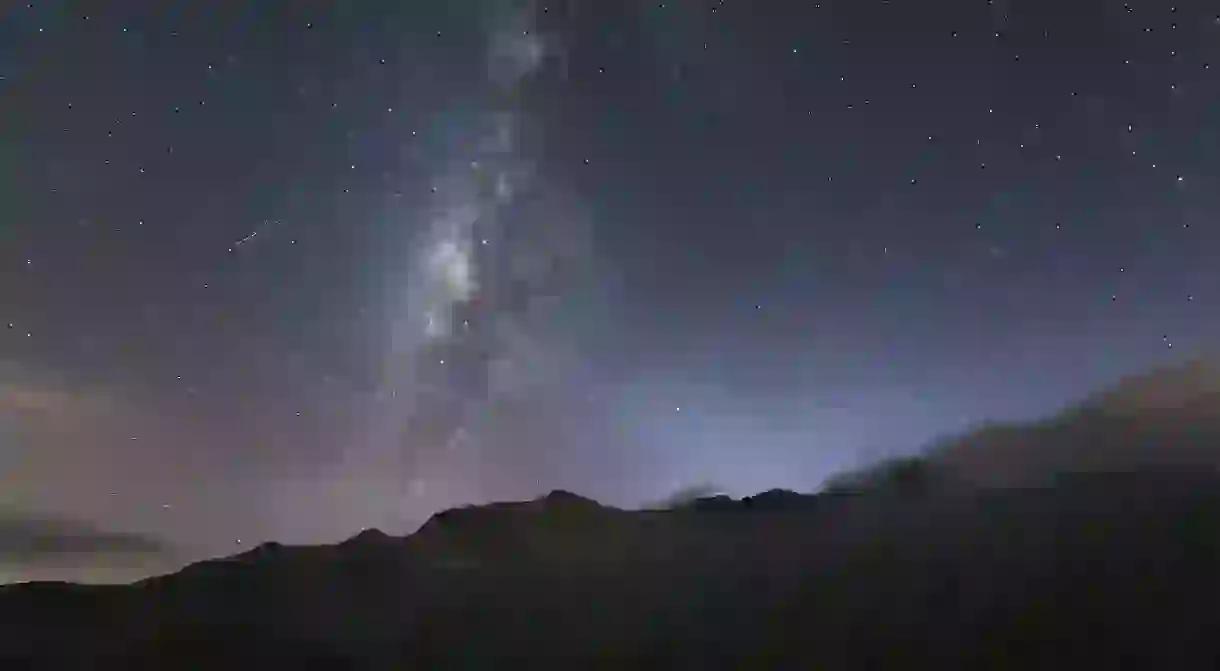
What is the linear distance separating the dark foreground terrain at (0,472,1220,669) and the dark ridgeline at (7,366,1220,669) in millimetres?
99

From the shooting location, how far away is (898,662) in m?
26.4

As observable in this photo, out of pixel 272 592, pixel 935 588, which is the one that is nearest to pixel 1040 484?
pixel 935 588

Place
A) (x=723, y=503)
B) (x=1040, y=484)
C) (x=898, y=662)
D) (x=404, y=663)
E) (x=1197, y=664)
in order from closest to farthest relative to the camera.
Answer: (x=1197, y=664), (x=898, y=662), (x=404, y=663), (x=1040, y=484), (x=723, y=503)

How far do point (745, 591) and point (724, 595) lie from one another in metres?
0.85

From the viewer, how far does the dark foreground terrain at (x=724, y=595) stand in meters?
27.8

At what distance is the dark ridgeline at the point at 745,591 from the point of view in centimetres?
2789

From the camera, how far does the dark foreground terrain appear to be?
27828 millimetres

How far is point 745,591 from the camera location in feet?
106

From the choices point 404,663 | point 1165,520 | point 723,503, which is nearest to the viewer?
point 404,663

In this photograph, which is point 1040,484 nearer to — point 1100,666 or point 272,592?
point 1100,666

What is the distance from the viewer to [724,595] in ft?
105

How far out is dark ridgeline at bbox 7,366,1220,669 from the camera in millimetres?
27891

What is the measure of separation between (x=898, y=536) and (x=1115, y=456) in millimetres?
14230

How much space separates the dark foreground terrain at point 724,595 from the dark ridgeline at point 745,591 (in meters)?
0.10
